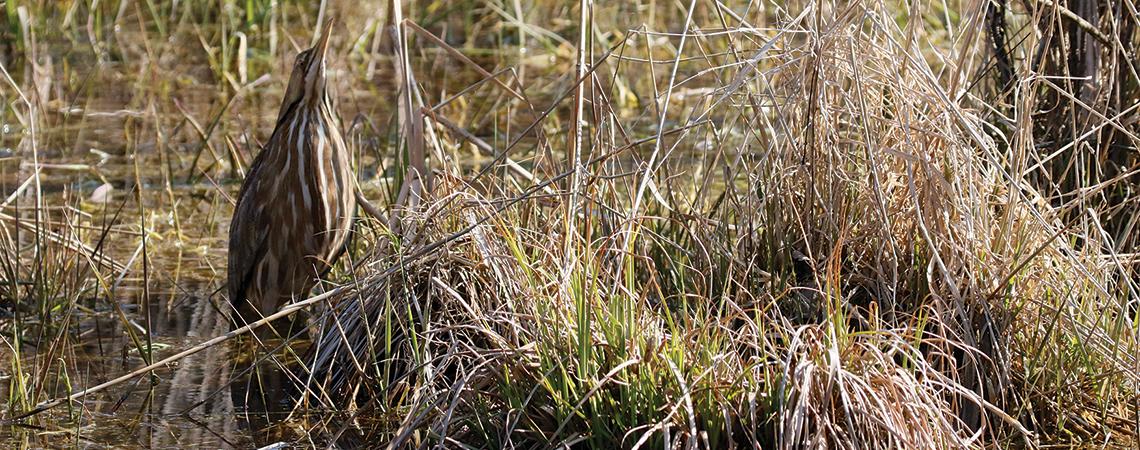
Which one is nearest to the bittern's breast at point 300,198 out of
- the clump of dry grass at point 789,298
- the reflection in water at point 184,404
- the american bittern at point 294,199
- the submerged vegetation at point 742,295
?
the american bittern at point 294,199

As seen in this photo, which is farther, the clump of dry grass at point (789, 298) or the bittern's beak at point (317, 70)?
the bittern's beak at point (317, 70)

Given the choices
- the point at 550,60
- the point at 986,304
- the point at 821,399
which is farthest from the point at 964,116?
the point at 550,60

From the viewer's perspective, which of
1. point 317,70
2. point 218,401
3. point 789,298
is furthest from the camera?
point 317,70

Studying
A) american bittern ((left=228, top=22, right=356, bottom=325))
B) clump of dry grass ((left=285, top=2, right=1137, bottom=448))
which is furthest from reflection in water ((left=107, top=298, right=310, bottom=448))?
american bittern ((left=228, top=22, right=356, bottom=325))

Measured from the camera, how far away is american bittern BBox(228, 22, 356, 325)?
4.04 m

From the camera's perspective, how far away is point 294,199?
4.06m

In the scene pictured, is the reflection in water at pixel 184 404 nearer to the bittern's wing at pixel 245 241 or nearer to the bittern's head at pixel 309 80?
the bittern's wing at pixel 245 241

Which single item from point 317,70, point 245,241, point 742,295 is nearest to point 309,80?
point 317,70

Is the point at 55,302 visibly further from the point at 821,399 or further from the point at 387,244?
the point at 821,399

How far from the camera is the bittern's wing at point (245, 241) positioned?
4039 mm

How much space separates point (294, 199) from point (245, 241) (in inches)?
6.8

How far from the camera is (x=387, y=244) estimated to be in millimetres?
3398

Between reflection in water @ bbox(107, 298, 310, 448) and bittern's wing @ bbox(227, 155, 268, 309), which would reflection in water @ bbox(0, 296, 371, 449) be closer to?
reflection in water @ bbox(107, 298, 310, 448)

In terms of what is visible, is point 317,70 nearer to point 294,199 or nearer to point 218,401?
point 294,199
